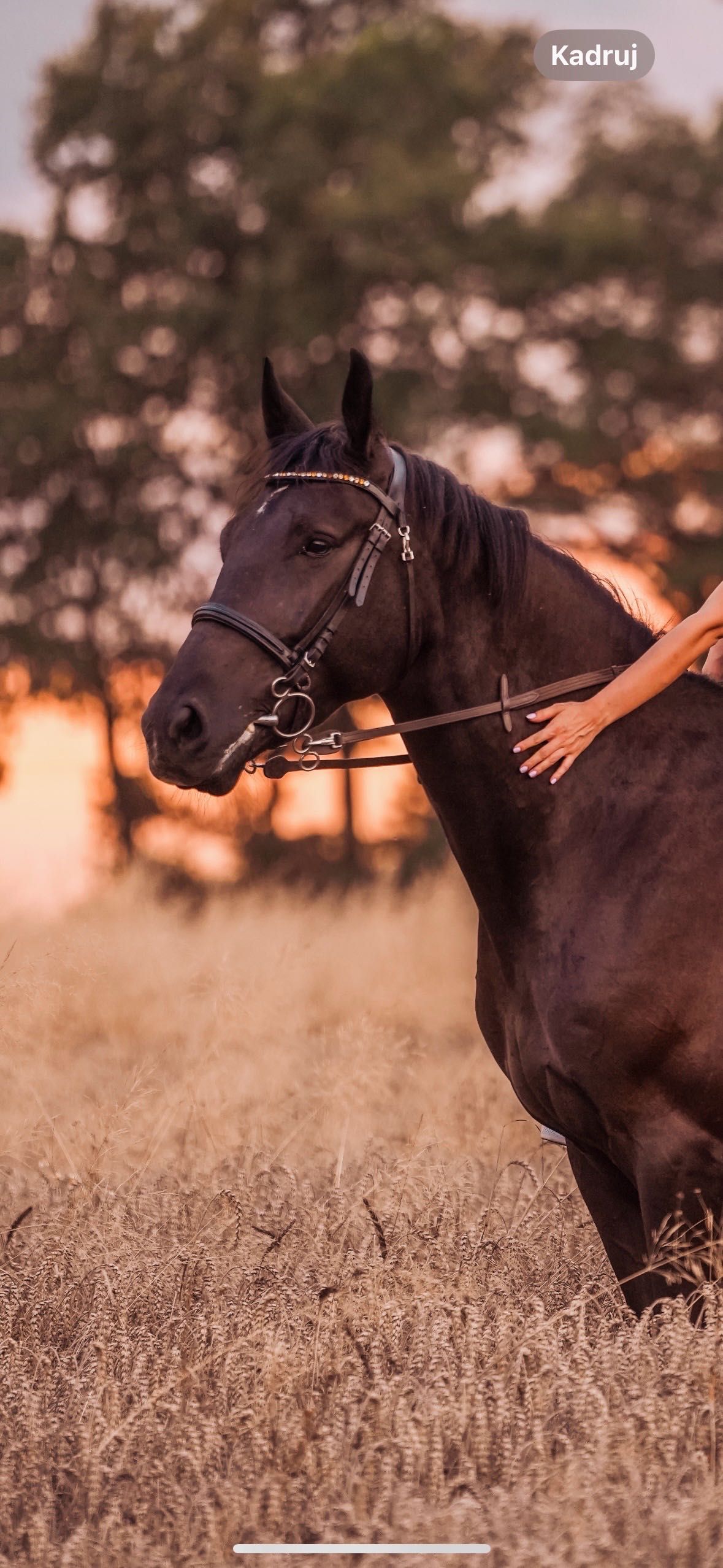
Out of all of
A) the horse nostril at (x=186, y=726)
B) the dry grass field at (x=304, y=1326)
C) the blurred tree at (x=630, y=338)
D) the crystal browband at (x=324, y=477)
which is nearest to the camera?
the dry grass field at (x=304, y=1326)

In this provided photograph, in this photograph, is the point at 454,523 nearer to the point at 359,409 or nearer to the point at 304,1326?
the point at 359,409

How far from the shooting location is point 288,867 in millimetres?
14477

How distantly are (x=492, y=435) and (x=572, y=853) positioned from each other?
11.4 meters

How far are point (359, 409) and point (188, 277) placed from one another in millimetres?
12167

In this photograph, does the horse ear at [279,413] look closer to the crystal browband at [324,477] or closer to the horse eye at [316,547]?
the crystal browband at [324,477]

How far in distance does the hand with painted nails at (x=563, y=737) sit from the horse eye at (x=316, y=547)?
63cm

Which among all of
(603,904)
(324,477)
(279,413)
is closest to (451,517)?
(324,477)

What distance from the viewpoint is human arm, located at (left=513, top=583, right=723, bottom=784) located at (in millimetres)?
3553

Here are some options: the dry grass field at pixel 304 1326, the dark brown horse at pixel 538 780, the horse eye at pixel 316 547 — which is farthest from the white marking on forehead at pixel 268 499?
the dry grass field at pixel 304 1326

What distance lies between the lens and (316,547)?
138 inches

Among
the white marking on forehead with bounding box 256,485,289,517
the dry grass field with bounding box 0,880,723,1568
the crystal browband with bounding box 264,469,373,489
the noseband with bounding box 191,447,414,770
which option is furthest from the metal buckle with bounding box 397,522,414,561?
the dry grass field with bounding box 0,880,723,1568

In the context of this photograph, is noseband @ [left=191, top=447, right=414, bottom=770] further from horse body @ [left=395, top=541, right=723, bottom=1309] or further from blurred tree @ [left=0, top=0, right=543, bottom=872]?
blurred tree @ [left=0, top=0, right=543, bottom=872]

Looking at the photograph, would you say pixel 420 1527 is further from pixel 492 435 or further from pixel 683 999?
pixel 492 435

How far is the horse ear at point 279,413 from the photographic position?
12.5 feet
